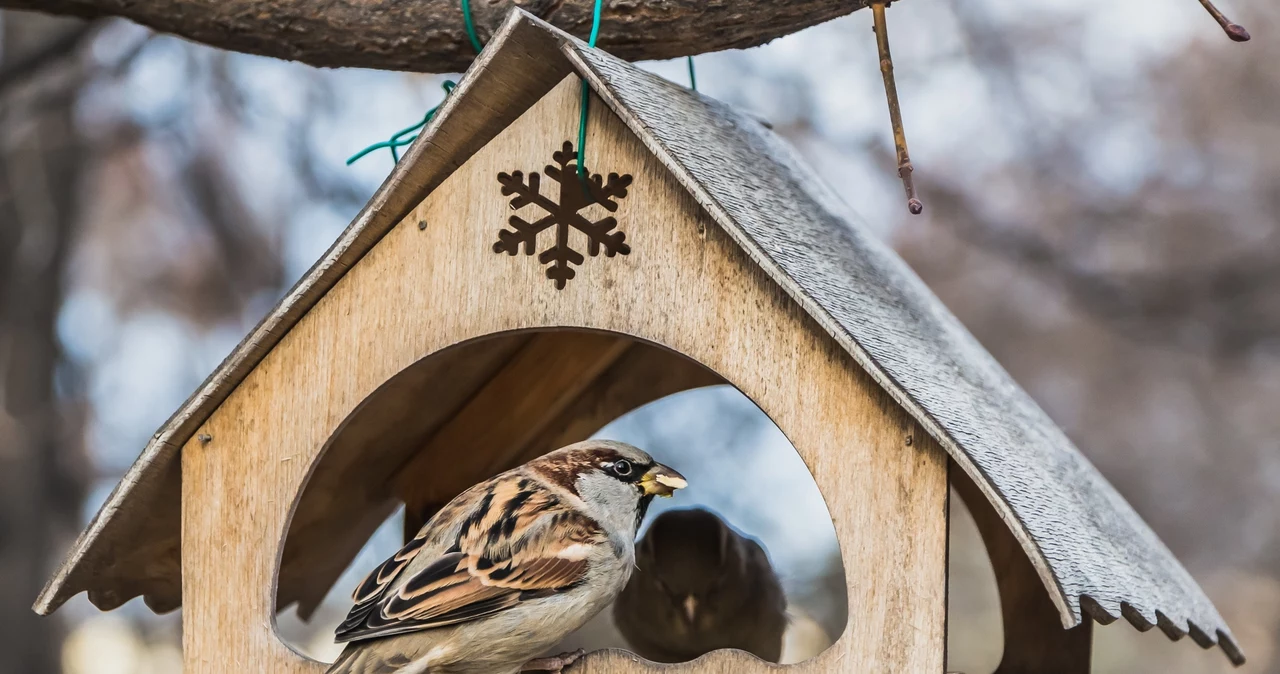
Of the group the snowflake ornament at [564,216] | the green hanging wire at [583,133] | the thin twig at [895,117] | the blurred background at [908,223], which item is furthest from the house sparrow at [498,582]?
the blurred background at [908,223]

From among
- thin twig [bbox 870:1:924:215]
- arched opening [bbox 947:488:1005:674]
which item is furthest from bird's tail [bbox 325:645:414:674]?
arched opening [bbox 947:488:1005:674]

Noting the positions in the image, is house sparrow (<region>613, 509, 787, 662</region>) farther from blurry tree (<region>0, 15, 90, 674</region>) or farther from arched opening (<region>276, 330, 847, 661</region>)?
blurry tree (<region>0, 15, 90, 674</region>)

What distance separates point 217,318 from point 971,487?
2.72 meters

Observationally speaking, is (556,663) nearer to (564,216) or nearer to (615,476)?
(615,476)

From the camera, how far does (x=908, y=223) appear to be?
4449 mm

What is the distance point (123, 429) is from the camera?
4.36 metres

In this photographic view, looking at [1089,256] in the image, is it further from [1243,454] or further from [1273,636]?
[1273,636]

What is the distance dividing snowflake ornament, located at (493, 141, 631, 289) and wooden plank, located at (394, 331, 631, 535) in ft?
2.49

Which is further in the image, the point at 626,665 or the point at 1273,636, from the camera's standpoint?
the point at 1273,636

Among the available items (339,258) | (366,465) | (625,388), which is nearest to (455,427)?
(366,465)

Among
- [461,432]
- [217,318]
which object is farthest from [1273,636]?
[217,318]

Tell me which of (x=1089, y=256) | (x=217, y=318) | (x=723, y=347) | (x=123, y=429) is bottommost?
(x=723, y=347)

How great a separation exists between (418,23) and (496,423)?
2.65 feet

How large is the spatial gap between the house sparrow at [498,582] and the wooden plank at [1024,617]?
3.29 feet
